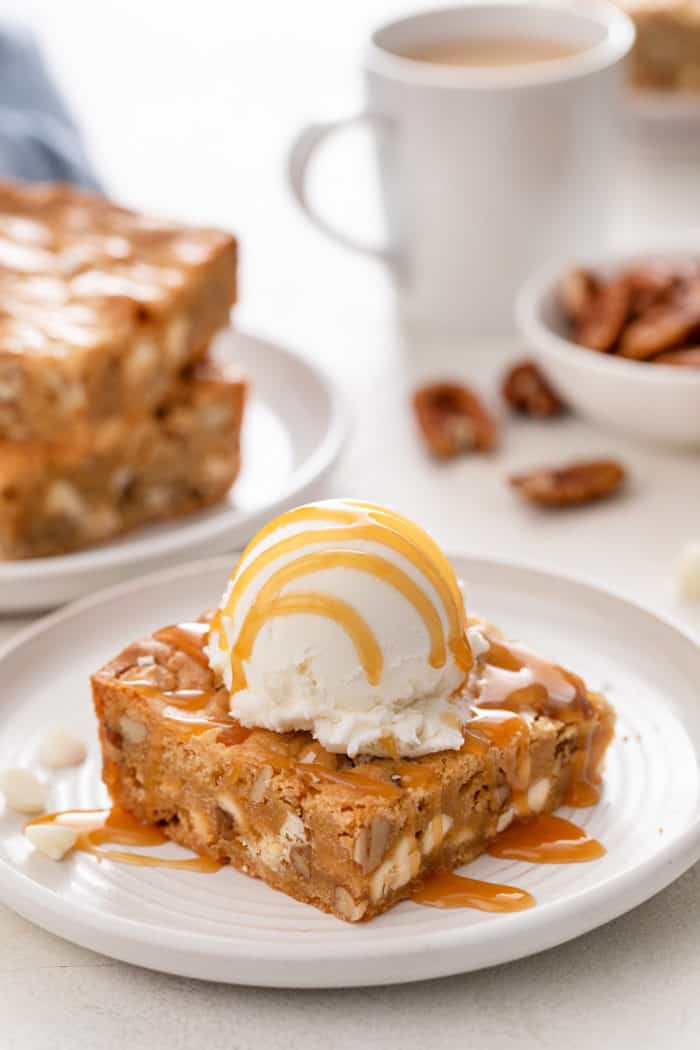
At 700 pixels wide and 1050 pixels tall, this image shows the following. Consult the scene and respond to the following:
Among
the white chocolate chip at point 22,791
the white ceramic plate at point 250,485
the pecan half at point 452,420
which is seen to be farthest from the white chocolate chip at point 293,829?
the pecan half at point 452,420

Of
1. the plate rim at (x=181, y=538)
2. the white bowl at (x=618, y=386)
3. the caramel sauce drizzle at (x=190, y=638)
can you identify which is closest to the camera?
the caramel sauce drizzle at (x=190, y=638)

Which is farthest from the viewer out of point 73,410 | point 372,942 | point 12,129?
point 12,129

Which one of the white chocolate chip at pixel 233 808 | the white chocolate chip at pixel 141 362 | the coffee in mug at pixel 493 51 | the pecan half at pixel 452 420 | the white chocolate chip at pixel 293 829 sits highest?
the coffee in mug at pixel 493 51

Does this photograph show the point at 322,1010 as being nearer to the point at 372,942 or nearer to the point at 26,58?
the point at 372,942

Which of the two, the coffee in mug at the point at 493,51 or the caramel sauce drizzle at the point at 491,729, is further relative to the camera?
the coffee in mug at the point at 493,51

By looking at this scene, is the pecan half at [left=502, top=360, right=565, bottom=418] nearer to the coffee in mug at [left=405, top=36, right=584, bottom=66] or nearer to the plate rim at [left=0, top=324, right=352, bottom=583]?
the plate rim at [left=0, top=324, right=352, bottom=583]

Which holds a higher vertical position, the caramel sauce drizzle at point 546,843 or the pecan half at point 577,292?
the pecan half at point 577,292

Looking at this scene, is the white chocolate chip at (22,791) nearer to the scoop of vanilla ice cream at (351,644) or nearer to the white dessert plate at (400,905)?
the white dessert plate at (400,905)

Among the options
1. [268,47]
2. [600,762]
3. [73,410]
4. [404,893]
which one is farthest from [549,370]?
[268,47]
